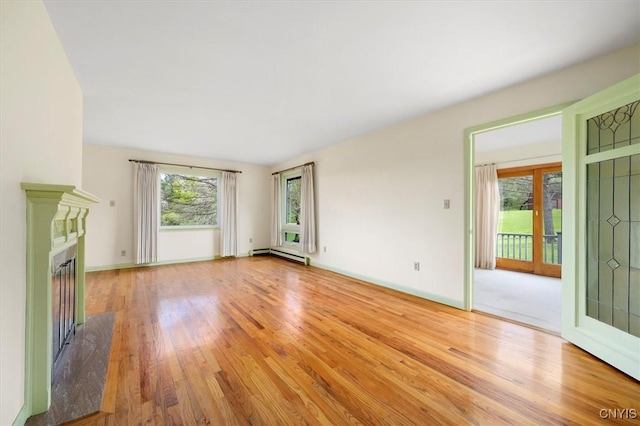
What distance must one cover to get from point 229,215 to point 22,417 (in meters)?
4.82

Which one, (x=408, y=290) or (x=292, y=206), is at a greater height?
(x=292, y=206)

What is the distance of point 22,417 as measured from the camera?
4.18 ft

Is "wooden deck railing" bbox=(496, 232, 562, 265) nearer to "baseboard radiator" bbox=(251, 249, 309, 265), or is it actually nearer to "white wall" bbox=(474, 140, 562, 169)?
"white wall" bbox=(474, 140, 562, 169)

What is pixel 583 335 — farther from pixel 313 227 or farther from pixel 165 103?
pixel 165 103

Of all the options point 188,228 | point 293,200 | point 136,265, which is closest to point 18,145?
point 136,265

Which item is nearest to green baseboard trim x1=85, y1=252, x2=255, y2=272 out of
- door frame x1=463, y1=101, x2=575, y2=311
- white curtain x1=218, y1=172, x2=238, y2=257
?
white curtain x1=218, y1=172, x2=238, y2=257

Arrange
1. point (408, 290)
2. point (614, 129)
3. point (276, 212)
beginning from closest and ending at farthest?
point (614, 129) < point (408, 290) < point (276, 212)

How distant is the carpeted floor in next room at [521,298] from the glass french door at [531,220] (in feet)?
1.22

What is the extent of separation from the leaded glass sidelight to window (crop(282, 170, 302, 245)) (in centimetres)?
469

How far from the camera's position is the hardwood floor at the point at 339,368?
54.3 inches

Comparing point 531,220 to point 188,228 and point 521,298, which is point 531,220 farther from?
point 188,228

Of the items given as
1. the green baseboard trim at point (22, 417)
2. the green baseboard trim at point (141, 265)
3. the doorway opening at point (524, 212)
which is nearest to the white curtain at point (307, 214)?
the green baseboard trim at point (141, 265)

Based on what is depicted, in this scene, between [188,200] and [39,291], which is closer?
[39,291]

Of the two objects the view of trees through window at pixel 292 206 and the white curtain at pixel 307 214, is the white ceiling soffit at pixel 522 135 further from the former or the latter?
the view of trees through window at pixel 292 206
